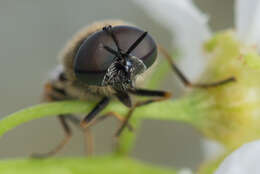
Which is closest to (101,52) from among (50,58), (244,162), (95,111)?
(95,111)

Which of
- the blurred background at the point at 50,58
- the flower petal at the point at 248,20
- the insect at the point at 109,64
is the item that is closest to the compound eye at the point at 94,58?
the insect at the point at 109,64

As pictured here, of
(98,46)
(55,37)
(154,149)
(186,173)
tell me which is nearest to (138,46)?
(98,46)

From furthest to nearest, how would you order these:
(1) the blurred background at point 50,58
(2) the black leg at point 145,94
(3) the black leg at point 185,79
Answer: (1) the blurred background at point 50,58 < (3) the black leg at point 185,79 < (2) the black leg at point 145,94

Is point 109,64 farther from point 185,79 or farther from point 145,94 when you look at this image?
point 185,79

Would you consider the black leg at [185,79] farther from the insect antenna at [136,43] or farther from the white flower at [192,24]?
the insect antenna at [136,43]

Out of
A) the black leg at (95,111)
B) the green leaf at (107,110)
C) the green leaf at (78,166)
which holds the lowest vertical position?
the green leaf at (78,166)

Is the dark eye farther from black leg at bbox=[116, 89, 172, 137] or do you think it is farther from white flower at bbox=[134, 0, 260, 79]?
white flower at bbox=[134, 0, 260, 79]

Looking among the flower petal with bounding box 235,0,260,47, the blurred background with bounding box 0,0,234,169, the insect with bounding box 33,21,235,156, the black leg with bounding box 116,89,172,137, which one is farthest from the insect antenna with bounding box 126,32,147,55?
the blurred background with bounding box 0,0,234,169

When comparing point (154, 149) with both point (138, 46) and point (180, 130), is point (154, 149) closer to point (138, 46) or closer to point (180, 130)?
point (180, 130)
